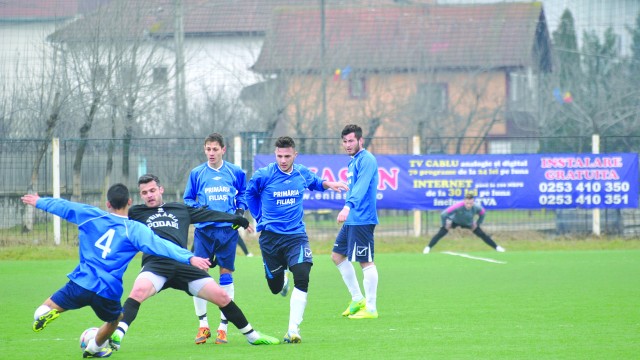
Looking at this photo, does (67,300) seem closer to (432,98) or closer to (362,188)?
(362,188)

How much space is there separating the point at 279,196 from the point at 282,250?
22.4 inches

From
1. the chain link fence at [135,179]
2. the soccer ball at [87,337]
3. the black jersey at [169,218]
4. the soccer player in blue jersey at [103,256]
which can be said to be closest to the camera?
the soccer player in blue jersey at [103,256]

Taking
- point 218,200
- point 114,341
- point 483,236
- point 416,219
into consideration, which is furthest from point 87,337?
point 416,219

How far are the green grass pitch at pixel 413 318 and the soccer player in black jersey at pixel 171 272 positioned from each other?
24 cm

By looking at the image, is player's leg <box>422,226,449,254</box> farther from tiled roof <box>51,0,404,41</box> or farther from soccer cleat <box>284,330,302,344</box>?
soccer cleat <box>284,330,302,344</box>

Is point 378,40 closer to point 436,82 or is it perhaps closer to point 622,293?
point 436,82

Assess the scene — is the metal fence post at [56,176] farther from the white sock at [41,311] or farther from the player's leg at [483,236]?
the white sock at [41,311]

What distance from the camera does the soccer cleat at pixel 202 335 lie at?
9.00 meters

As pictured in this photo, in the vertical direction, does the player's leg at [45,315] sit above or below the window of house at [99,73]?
below

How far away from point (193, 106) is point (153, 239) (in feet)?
69.7

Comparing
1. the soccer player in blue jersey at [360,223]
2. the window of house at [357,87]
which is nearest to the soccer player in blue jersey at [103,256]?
the soccer player in blue jersey at [360,223]

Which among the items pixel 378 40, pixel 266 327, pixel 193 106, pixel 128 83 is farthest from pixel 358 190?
pixel 378 40

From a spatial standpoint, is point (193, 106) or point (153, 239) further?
point (193, 106)

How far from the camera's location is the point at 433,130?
31.7m
